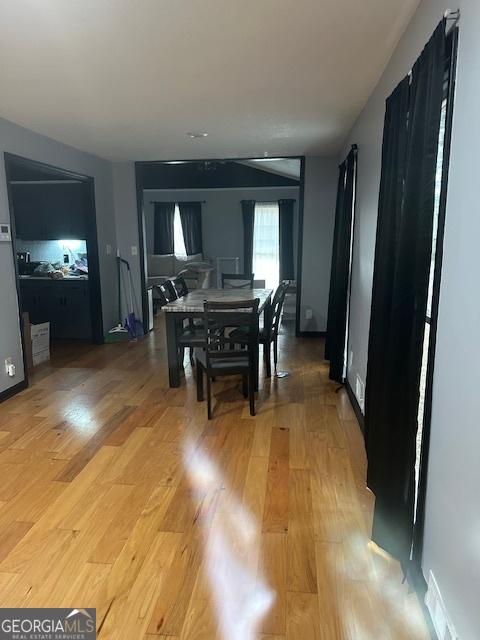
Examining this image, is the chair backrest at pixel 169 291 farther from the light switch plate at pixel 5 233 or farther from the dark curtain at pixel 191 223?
the dark curtain at pixel 191 223

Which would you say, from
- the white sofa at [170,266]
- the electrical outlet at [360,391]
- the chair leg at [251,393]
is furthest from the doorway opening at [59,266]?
the electrical outlet at [360,391]

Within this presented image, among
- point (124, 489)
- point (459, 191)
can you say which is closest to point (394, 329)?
point (459, 191)

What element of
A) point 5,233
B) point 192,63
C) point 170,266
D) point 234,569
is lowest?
point 234,569

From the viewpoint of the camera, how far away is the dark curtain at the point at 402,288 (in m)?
1.43

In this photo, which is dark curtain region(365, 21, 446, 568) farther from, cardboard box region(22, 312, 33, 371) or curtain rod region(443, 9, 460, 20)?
cardboard box region(22, 312, 33, 371)

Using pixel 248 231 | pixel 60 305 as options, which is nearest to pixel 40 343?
pixel 60 305

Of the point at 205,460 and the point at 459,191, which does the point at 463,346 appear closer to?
the point at 459,191

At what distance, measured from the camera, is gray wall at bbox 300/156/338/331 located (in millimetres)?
5227

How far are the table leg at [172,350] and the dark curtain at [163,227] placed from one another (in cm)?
629

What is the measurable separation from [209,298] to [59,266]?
3.02m

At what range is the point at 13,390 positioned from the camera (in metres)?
3.55

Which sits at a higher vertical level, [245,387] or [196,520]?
[245,387]

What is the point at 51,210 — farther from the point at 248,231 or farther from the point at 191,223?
the point at 248,231

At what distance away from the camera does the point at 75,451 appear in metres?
2.65
